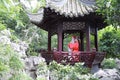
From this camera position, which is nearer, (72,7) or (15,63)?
(15,63)

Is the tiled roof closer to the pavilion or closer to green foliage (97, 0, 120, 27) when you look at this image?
the pavilion

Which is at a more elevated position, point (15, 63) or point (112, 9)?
point (112, 9)

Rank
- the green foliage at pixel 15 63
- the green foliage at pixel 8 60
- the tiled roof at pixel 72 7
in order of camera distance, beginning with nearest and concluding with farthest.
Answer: the green foliage at pixel 8 60, the green foliage at pixel 15 63, the tiled roof at pixel 72 7

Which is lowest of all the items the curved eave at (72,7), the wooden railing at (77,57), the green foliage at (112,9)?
the wooden railing at (77,57)

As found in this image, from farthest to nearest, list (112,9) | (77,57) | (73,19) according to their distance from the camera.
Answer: (73,19)
(77,57)
(112,9)

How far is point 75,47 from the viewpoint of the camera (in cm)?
752

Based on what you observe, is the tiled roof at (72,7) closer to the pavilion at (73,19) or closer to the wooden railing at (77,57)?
the pavilion at (73,19)

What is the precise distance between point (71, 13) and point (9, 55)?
3.34m

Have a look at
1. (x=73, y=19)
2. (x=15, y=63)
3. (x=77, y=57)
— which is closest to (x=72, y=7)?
(x=73, y=19)

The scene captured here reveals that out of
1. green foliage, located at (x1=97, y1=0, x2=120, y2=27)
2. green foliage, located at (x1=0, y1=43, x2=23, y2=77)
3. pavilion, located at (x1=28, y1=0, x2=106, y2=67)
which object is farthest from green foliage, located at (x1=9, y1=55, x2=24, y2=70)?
pavilion, located at (x1=28, y1=0, x2=106, y2=67)

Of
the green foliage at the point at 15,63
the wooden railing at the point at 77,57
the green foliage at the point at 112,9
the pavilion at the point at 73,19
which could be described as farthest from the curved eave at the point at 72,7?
the green foliage at the point at 15,63

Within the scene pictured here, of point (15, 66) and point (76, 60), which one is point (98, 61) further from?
point (15, 66)

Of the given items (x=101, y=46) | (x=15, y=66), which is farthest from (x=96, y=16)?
(x=15, y=66)

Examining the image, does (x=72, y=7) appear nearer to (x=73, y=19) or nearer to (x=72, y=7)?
(x=72, y=7)
